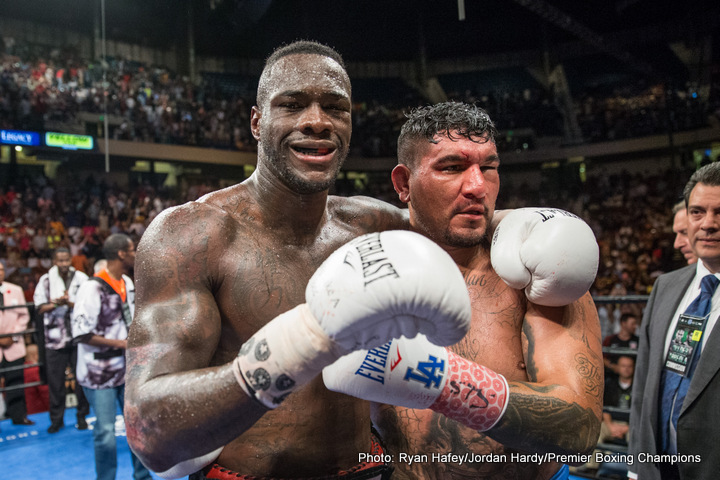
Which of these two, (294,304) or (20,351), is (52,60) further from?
(294,304)

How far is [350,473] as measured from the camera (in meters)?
1.56

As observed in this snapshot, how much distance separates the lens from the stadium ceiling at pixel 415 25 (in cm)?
1155

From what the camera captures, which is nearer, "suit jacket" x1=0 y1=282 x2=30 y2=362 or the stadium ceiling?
"suit jacket" x1=0 y1=282 x2=30 y2=362

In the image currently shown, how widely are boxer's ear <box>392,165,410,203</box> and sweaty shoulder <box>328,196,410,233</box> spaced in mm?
116

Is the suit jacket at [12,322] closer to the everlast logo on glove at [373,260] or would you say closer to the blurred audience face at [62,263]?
the blurred audience face at [62,263]

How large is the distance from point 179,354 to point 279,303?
0.37 m

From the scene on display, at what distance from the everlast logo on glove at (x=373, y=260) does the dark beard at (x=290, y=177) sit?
0.52 m

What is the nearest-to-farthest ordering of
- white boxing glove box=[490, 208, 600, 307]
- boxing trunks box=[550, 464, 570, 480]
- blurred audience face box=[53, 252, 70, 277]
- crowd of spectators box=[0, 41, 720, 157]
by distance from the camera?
white boxing glove box=[490, 208, 600, 307] < boxing trunks box=[550, 464, 570, 480] < blurred audience face box=[53, 252, 70, 277] < crowd of spectators box=[0, 41, 720, 157]

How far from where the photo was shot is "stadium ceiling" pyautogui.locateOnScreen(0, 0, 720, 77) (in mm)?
11547

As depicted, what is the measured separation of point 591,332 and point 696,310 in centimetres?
130

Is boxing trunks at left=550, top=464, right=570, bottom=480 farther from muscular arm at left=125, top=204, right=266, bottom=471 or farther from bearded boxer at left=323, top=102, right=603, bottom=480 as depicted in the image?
muscular arm at left=125, top=204, right=266, bottom=471

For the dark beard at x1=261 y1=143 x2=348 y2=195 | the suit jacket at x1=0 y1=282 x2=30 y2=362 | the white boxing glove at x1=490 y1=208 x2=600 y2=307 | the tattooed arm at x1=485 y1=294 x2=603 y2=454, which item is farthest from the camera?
the suit jacket at x1=0 y1=282 x2=30 y2=362

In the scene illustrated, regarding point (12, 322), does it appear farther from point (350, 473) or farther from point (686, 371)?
point (686, 371)

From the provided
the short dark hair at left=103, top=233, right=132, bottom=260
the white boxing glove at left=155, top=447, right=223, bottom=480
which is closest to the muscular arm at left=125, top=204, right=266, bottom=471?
the white boxing glove at left=155, top=447, right=223, bottom=480
